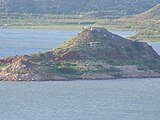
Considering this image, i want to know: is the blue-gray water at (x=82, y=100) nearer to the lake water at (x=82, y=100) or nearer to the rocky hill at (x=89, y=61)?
the lake water at (x=82, y=100)

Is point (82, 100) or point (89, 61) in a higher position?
point (82, 100)

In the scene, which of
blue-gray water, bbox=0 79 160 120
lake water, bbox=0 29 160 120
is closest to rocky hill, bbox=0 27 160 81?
lake water, bbox=0 29 160 120

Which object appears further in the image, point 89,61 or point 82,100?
point 89,61

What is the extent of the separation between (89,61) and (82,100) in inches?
895

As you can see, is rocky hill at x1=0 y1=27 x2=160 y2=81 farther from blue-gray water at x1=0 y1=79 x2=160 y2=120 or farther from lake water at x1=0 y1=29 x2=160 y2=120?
blue-gray water at x1=0 y1=79 x2=160 y2=120

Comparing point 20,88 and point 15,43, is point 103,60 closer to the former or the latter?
point 20,88

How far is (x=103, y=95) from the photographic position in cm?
9031

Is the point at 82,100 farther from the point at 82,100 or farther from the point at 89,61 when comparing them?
the point at 89,61

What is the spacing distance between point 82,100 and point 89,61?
74.5 ft

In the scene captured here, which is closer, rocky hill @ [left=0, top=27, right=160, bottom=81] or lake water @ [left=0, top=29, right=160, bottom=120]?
lake water @ [left=0, top=29, right=160, bottom=120]

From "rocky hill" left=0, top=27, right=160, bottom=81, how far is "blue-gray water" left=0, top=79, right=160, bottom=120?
11.3ft

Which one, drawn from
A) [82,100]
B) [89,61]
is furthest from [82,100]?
[89,61]

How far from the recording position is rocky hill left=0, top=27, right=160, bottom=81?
103 m

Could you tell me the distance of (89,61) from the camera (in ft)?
358
